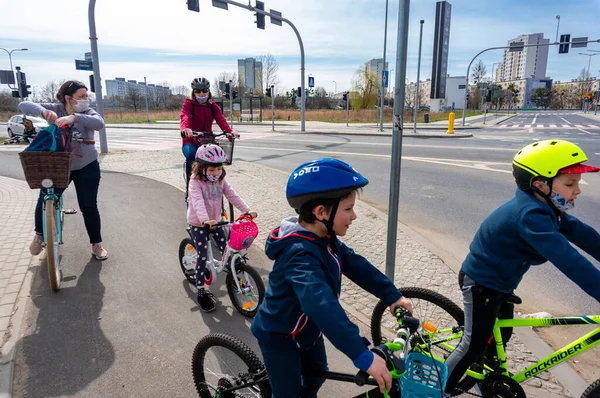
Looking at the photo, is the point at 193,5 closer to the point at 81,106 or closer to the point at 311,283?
the point at 81,106

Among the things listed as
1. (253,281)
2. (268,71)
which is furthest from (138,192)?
(268,71)

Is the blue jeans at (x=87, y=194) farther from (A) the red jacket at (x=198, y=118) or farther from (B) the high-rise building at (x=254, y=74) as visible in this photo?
(B) the high-rise building at (x=254, y=74)

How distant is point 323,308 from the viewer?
1.55 metres

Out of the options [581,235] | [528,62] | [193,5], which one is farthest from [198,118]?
[528,62]

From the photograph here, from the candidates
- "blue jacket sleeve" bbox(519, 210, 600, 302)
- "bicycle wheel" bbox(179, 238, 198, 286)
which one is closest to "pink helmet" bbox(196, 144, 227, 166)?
"bicycle wheel" bbox(179, 238, 198, 286)

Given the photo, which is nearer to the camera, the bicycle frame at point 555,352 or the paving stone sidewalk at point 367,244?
the bicycle frame at point 555,352

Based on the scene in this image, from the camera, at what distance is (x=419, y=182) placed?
9711 mm

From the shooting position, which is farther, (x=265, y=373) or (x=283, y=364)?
(x=265, y=373)

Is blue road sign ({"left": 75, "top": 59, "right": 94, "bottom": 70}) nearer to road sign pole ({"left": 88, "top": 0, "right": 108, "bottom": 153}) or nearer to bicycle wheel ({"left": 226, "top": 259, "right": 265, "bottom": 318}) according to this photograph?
road sign pole ({"left": 88, "top": 0, "right": 108, "bottom": 153})

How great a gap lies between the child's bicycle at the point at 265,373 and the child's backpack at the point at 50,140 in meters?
2.89

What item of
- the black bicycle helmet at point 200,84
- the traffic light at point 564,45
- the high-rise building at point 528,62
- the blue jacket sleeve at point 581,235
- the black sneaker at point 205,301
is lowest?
the black sneaker at point 205,301

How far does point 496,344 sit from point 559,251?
0.75m

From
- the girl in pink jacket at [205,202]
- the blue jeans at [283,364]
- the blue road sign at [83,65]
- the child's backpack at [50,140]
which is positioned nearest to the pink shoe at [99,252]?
the child's backpack at [50,140]

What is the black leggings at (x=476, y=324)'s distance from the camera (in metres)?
2.21
